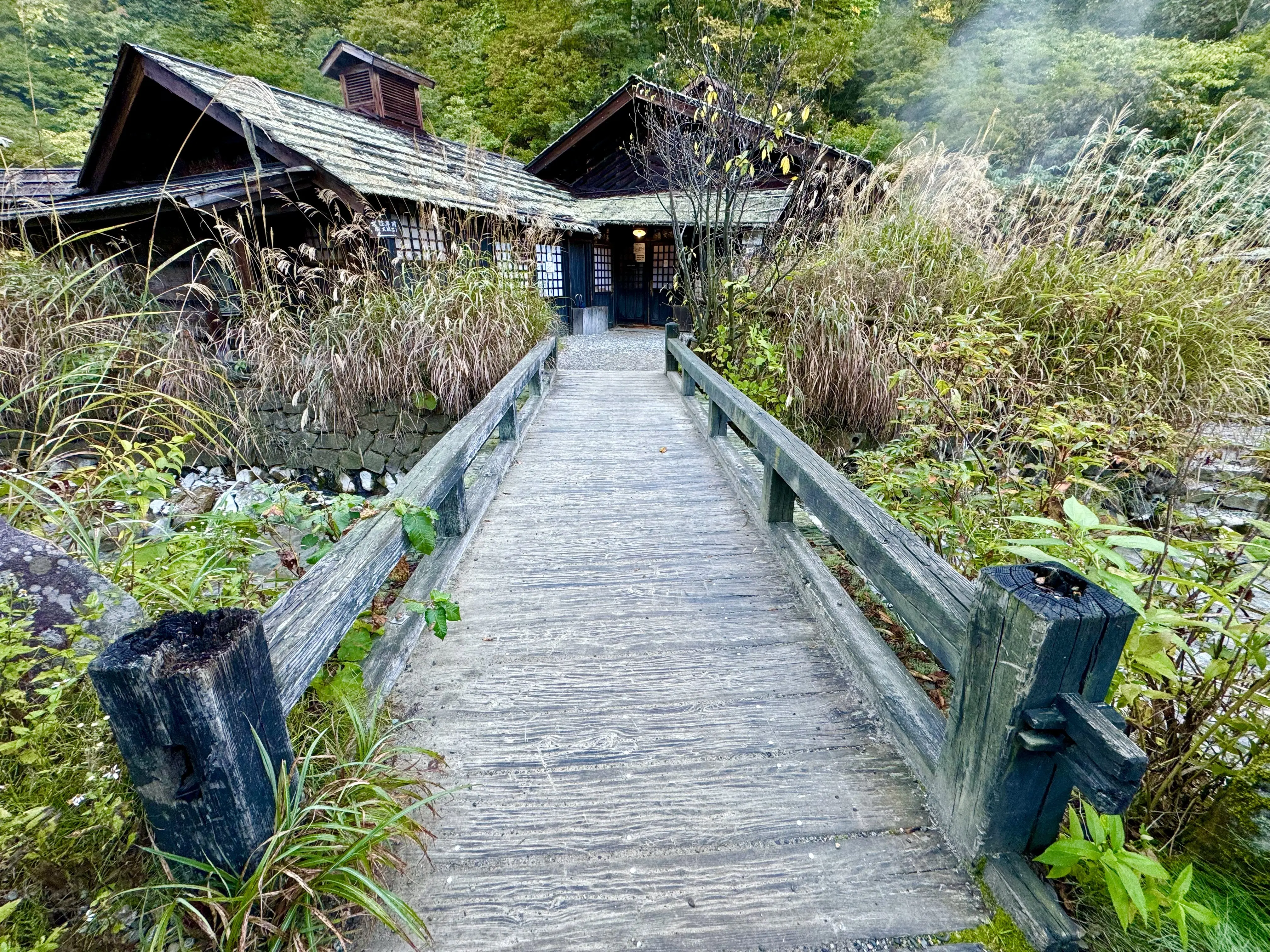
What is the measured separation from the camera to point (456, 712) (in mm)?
1573

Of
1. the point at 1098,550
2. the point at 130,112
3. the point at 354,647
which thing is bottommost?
the point at 354,647

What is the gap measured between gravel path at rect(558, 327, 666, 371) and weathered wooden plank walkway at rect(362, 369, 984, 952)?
5.05 meters

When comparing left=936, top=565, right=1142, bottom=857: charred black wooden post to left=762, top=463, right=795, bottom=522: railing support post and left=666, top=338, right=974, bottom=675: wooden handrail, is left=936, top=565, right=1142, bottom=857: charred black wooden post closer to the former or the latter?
left=666, top=338, right=974, bottom=675: wooden handrail

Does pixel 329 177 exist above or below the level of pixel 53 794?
above

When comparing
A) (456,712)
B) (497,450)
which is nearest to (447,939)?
(456,712)

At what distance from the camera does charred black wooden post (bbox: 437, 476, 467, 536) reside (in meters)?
2.42

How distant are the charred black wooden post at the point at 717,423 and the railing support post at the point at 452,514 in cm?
208

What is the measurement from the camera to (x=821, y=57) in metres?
10.1

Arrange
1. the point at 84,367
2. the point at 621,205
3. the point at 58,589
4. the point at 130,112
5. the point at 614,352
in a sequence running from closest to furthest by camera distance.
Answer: the point at 58,589
the point at 84,367
the point at 130,112
the point at 614,352
the point at 621,205

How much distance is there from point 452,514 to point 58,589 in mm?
1311

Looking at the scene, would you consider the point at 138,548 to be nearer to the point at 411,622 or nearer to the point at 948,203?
the point at 411,622

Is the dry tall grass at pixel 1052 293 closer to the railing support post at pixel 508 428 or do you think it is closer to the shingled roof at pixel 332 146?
the railing support post at pixel 508 428

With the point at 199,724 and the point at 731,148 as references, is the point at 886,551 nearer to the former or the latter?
the point at 199,724

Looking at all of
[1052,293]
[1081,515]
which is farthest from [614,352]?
[1081,515]
